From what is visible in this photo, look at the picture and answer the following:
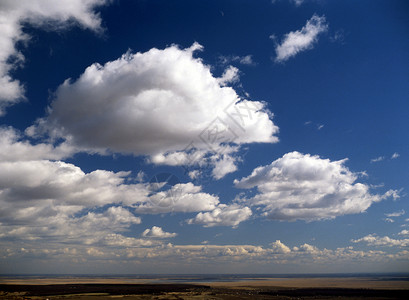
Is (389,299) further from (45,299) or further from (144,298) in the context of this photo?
(45,299)

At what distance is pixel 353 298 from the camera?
108625mm

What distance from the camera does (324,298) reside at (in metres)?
111

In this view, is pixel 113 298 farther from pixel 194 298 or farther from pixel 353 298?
pixel 353 298

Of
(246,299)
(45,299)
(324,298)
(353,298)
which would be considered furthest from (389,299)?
(45,299)

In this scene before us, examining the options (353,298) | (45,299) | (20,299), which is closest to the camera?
(20,299)

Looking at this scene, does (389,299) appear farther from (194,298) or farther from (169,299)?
(169,299)

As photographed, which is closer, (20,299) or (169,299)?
(20,299)

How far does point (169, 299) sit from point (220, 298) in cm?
1631

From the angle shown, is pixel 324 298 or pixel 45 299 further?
pixel 324 298

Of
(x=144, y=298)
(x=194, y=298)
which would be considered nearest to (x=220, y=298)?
(x=194, y=298)

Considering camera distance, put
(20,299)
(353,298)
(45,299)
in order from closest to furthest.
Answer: (20,299), (45,299), (353,298)

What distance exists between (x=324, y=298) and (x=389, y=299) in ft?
62.8

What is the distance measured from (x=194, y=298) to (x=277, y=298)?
26911 mm

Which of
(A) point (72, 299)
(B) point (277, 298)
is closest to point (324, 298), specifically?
(B) point (277, 298)
